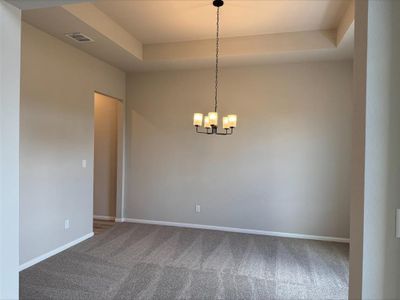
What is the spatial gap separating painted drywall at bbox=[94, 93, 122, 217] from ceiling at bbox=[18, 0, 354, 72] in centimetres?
115

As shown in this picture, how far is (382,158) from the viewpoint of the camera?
41.6 inches

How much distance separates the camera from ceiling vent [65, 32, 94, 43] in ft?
11.5

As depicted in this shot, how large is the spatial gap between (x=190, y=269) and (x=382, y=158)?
9.08 feet

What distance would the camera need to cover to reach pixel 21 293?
8.75 feet

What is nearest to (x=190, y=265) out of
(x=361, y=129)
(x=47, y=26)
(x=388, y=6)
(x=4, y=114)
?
(x=4, y=114)

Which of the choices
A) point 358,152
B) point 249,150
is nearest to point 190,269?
point 249,150

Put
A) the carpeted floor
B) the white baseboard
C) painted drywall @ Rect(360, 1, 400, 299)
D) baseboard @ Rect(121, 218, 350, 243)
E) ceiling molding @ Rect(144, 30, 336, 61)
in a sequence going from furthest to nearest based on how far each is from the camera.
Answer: the white baseboard
baseboard @ Rect(121, 218, 350, 243)
ceiling molding @ Rect(144, 30, 336, 61)
the carpeted floor
painted drywall @ Rect(360, 1, 400, 299)

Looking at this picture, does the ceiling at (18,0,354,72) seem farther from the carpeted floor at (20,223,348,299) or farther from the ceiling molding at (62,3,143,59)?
the carpeted floor at (20,223,348,299)

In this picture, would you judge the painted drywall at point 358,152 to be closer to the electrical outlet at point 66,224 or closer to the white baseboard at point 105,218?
the electrical outlet at point 66,224

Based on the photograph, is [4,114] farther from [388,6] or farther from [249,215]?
[249,215]

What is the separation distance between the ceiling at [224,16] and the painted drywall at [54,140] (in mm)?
940

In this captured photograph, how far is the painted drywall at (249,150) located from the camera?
4.42 m

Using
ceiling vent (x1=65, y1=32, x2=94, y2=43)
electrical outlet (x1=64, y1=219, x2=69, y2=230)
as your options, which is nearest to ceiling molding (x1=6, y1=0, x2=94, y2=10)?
ceiling vent (x1=65, y1=32, x2=94, y2=43)

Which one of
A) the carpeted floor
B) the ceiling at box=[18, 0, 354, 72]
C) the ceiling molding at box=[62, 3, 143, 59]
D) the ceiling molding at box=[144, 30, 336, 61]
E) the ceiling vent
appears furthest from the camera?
the ceiling molding at box=[144, 30, 336, 61]
